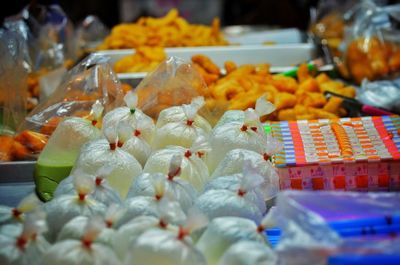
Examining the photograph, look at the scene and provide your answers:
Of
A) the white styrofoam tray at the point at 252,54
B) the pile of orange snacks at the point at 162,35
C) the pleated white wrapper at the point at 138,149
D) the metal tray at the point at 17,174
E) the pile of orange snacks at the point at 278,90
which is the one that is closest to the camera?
the pleated white wrapper at the point at 138,149

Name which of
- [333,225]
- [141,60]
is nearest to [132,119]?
[333,225]

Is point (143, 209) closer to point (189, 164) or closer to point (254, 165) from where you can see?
point (189, 164)

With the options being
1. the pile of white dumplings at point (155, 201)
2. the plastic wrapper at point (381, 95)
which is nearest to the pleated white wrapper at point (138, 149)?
the pile of white dumplings at point (155, 201)

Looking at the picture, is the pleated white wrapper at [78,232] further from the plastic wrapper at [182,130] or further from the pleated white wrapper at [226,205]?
the plastic wrapper at [182,130]

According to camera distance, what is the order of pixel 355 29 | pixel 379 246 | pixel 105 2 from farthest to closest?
pixel 105 2, pixel 355 29, pixel 379 246

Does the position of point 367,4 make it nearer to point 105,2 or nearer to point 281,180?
point 281,180

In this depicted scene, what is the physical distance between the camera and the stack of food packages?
10.5ft

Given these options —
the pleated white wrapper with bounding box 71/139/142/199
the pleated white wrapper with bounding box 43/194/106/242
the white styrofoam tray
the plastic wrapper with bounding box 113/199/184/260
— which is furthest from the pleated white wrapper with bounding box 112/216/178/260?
the white styrofoam tray

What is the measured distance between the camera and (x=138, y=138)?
1.78m

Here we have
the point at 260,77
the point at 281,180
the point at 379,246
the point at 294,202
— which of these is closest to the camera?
the point at 379,246

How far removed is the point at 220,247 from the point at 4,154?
114 centimetres

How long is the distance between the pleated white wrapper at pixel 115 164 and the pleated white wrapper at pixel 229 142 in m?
0.24

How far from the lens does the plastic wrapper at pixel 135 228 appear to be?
1254mm

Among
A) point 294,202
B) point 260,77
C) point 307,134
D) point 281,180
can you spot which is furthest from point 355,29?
point 294,202
